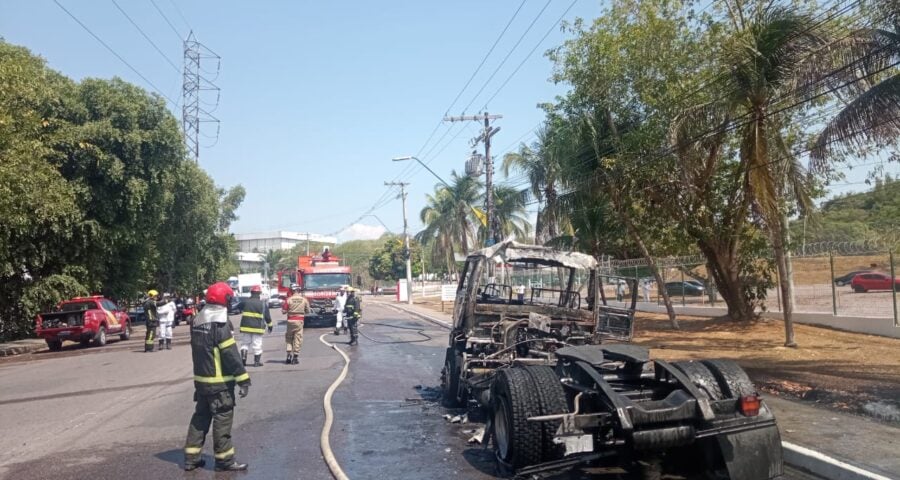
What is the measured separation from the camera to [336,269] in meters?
29.6

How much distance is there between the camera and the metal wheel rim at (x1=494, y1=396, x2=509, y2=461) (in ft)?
19.9

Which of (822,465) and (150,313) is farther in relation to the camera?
(150,313)

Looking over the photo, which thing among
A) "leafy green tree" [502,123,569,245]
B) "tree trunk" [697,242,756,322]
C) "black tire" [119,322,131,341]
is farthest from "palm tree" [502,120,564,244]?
"black tire" [119,322,131,341]

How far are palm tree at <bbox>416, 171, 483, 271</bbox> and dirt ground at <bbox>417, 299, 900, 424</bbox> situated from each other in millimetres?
30954

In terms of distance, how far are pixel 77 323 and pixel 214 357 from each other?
1961 centimetres

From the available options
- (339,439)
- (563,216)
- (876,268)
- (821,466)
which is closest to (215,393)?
(339,439)

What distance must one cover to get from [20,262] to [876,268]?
28113 mm

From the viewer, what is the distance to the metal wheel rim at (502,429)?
239 inches

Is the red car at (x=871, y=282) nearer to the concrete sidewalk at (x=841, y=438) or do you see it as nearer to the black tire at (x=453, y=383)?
the concrete sidewalk at (x=841, y=438)

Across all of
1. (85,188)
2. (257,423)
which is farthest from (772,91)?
(85,188)

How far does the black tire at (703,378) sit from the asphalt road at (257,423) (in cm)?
119

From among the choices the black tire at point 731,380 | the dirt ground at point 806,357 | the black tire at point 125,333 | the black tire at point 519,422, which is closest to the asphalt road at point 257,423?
the black tire at point 519,422

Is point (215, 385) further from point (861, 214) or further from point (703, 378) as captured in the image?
point (861, 214)

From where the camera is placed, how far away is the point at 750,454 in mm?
5441
